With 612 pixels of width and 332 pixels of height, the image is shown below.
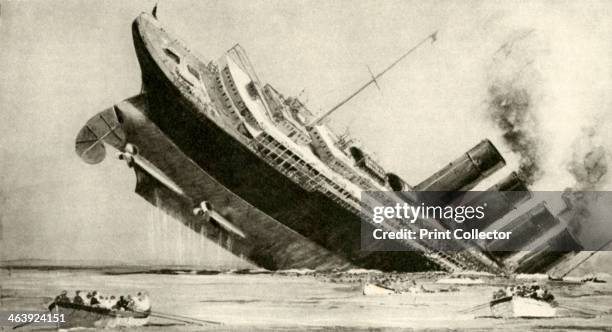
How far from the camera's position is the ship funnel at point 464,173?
737 centimetres

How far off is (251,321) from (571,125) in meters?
3.14

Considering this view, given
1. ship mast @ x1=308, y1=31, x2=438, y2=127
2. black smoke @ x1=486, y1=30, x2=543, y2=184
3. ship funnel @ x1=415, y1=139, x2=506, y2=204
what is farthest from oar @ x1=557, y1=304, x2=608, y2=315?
ship mast @ x1=308, y1=31, x2=438, y2=127

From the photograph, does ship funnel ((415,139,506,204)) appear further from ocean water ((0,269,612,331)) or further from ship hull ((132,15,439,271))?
ocean water ((0,269,612,331))

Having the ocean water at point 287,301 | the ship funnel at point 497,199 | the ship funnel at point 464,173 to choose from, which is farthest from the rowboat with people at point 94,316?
the ship funnel at point 497,199

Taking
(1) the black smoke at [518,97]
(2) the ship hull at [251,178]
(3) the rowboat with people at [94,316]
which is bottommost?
(3) the rowboat with people at [94,316]

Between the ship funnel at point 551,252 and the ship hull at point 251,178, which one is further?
the ship funnel at point 551,252

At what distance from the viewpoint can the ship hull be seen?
721 centimetres

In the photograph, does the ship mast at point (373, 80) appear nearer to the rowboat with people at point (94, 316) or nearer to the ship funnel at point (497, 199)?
the ship funnel at point (497, 199)

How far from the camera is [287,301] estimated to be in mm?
7363

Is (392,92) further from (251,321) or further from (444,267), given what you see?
(251,321)

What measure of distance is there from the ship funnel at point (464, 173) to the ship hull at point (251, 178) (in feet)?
1.83

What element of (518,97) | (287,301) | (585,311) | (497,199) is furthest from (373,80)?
(585,311)

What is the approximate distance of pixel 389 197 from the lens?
24.1 feet

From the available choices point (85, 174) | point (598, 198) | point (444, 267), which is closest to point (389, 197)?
point (444, 267)
